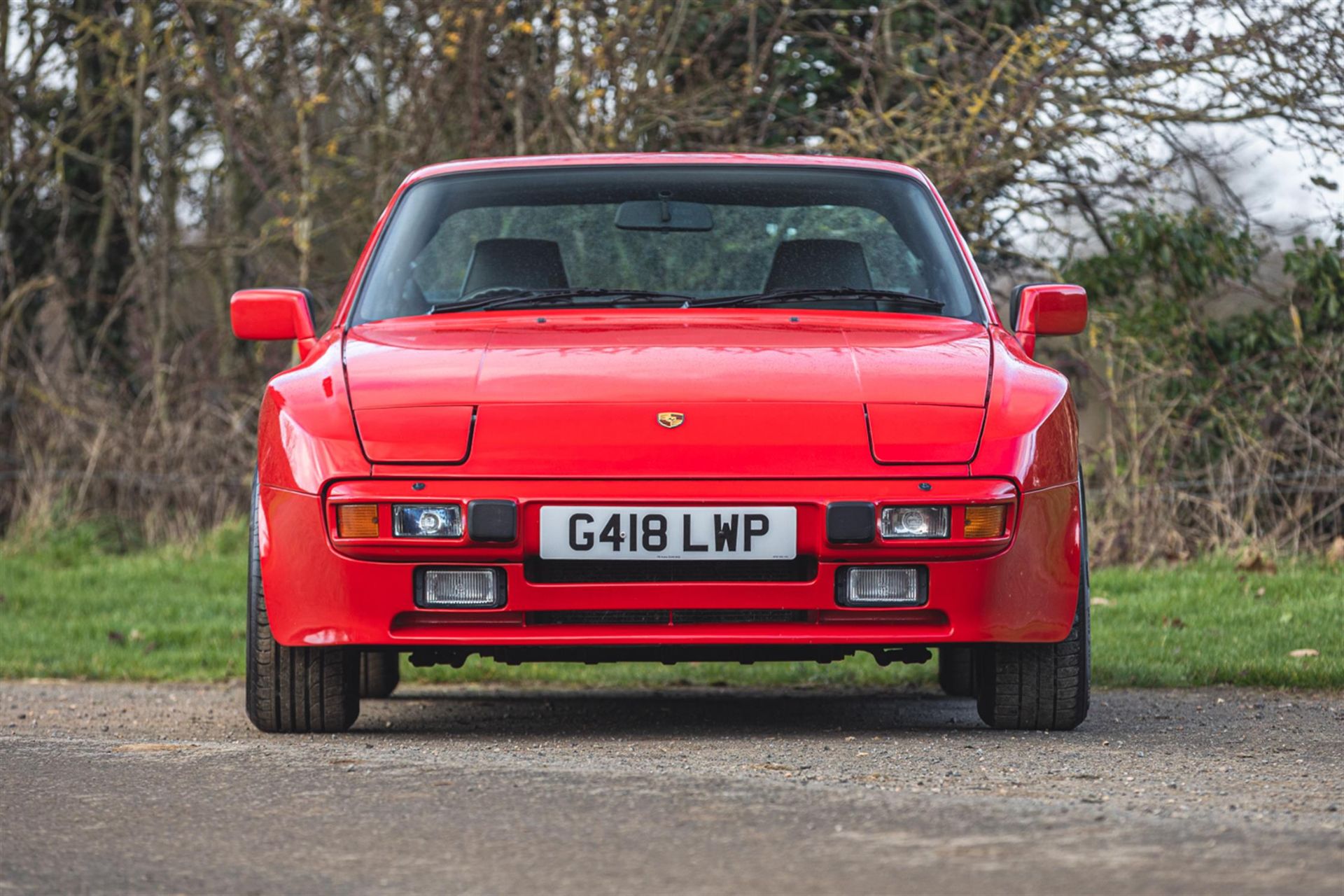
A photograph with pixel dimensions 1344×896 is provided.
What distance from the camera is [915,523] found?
423 cm

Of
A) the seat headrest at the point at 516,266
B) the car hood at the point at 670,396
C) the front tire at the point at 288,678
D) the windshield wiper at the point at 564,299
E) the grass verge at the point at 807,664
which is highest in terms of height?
the seat headrest at the point at 516,266

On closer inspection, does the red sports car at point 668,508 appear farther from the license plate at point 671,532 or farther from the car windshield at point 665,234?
the car windshield at point 665,234

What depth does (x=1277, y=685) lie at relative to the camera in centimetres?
612

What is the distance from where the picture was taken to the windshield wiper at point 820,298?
17.1ft

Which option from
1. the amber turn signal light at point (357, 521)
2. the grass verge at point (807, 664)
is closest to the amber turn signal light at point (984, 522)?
the amber turn signal light at point (357, 521)

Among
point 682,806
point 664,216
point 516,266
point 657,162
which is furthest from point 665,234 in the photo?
point 682,806

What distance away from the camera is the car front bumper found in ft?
13.8

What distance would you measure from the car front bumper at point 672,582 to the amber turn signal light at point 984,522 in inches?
0.7

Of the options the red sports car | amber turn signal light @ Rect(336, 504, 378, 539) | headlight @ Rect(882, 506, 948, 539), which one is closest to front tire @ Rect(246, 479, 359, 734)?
the red sports car

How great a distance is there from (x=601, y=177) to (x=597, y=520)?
5.84 feet

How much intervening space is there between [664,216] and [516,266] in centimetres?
49

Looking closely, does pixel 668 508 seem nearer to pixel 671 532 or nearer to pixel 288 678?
pixel 671 532

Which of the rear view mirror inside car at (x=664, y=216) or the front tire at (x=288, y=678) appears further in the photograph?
the rear view mirror inside car at (x=664, y=216)

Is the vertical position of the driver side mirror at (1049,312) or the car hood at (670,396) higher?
the driver side mirror at (1049,312)
